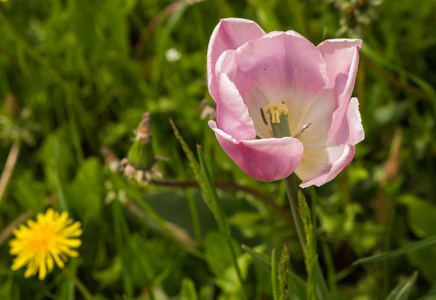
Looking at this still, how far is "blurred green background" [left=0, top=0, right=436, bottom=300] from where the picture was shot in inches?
64.3

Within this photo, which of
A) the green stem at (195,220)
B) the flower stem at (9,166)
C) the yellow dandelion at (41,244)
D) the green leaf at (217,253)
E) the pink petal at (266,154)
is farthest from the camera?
the flower stem at (9,166)

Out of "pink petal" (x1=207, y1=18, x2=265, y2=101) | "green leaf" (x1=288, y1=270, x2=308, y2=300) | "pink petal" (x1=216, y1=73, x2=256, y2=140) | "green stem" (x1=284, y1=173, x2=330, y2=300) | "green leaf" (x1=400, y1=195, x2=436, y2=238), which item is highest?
"pink petal" (x1=207, y1=18, x2=265, y2=101)

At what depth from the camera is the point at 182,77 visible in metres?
2.27

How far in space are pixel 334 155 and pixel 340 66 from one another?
0.54 feet

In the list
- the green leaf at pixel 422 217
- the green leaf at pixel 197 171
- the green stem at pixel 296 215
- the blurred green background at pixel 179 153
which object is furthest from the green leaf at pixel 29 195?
the green leaf at pixel 422 217

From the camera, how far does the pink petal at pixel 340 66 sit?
2.97ft

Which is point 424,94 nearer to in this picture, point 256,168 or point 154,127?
point 154,127

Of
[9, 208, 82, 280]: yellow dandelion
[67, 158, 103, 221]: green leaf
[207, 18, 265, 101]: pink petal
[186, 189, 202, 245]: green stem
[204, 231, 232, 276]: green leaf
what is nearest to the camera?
[207, 18, 265, 101]: pink petal

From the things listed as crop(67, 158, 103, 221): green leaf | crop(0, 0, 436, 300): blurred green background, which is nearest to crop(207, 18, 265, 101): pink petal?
crop(0, 0, 436, 300): blurred green background

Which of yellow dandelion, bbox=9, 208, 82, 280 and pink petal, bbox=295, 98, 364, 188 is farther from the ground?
pink petal, bbox=295, 98, 364, 188

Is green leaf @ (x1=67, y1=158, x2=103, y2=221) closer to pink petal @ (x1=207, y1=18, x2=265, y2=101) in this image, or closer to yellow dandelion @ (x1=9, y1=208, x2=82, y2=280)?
yellow dandelion @ (x1=9, y1=208, x2=82, y2=280)

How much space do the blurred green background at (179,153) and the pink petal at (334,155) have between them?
0.45m

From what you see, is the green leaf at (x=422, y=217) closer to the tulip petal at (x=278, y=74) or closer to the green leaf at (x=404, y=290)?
the green leaf at (x=404, y=290)

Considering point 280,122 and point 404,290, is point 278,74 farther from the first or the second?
point 404,290
